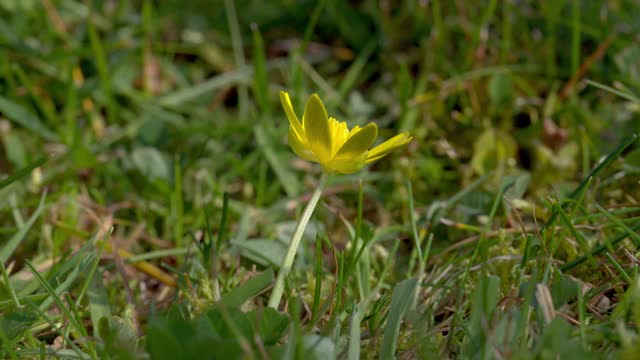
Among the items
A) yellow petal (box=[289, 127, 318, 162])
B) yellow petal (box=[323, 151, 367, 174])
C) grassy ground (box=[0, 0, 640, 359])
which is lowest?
grassy ground (box=[0, 0, 640, 359])

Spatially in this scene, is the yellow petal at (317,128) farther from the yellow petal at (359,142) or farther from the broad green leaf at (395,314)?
the broad green leaf at (395,314)

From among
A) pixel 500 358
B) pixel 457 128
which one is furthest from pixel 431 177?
pixel 500 358

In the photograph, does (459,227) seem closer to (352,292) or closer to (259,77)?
(352,292)

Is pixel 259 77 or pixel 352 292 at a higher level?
pixel 259 77

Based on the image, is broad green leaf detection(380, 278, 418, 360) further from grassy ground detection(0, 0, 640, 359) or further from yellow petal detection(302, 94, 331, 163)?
yellow petal detection(302, 94, 331, 163)

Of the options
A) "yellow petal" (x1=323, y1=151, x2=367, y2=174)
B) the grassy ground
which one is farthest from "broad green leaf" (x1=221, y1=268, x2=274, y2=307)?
"yellow petal" (x1=323, y1=151, x2=367, y2=174)

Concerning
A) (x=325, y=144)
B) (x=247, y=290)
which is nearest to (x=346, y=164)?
(x=325, y=144)

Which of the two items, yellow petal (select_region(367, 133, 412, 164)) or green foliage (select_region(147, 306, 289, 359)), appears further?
yellow petal (select_region(367, 133, 412, 164))
